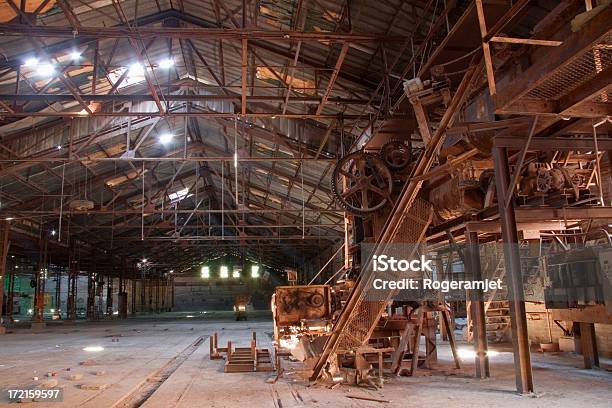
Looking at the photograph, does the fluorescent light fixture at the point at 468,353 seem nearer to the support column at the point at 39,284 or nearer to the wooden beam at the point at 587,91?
the wooden beam at the point at 587,91

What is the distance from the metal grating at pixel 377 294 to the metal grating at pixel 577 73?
Answer: 428cm

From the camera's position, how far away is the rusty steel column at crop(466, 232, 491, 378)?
9484 millimetres

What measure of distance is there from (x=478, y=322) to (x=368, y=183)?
12.6 feet

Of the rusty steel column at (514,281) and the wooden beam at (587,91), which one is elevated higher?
the wooden beam at (587,91)

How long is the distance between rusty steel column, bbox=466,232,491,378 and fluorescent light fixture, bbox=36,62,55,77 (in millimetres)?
13058

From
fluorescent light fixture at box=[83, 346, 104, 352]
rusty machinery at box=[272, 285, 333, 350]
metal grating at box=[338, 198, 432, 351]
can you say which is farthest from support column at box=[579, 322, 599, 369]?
fluorescent light fixture at box=[83, 346, 104, 352]

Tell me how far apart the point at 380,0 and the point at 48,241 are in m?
27.7

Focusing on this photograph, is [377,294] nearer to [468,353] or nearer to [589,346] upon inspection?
[589,346]

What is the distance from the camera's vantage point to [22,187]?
2275 cm

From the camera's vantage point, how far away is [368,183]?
36.3 feet

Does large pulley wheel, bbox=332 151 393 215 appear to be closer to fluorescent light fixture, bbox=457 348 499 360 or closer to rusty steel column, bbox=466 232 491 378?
rusty steel column, bbox=466 232 491 378

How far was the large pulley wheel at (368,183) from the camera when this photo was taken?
36.2 feet

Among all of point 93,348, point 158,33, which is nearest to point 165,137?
point 93,348

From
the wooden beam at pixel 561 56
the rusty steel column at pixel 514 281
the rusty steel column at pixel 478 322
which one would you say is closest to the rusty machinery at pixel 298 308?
the rusty steel column at pixel 478 322
